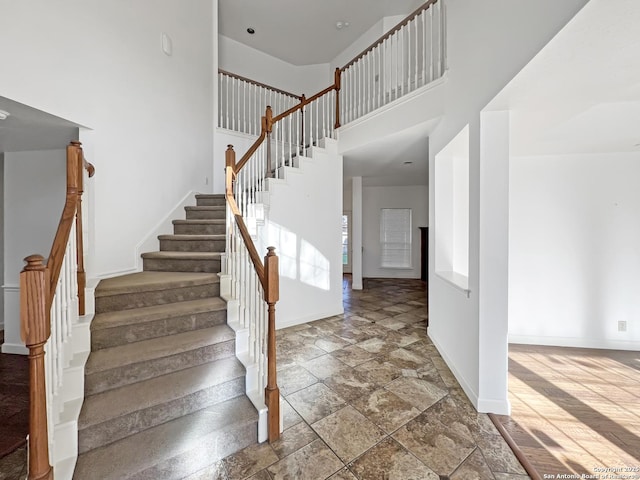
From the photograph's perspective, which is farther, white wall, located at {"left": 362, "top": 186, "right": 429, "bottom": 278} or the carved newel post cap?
white wall, located at {"left": 362, "top": 186, "right": 429, "bottom": 278}

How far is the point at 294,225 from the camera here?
3.80 meters

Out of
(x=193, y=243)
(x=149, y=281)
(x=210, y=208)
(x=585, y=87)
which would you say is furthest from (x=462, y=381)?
(x=210, y=208)

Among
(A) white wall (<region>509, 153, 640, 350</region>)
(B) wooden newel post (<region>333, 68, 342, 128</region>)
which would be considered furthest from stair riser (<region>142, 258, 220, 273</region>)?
(A) white wall (<region>509, 153, 640, 350</region>)

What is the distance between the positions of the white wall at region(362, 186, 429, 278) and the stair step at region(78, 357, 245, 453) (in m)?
6.12

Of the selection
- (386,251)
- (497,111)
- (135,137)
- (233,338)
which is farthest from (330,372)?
(386,251)

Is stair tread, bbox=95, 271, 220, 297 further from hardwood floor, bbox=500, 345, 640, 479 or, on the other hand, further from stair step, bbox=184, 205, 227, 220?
hardwood floor, bbox=500, 345, 640, 479

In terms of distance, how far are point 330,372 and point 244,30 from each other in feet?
20.9

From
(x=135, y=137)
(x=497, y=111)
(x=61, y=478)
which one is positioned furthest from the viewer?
(x=135, y=137)

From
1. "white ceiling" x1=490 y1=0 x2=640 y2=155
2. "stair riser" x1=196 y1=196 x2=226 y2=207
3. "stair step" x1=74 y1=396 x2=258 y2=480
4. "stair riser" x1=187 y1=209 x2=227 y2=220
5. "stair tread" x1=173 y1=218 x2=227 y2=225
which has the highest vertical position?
"white ceiling" x1=490 y1=0 x2=640 y2=155

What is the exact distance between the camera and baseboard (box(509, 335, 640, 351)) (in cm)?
311

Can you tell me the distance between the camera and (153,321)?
200cm

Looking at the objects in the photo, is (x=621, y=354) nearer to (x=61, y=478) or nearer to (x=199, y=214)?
(x=61, y=478)

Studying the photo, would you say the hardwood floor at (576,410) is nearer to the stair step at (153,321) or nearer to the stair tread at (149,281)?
the stair step at (153,321)

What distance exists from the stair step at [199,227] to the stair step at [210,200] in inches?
20.4
